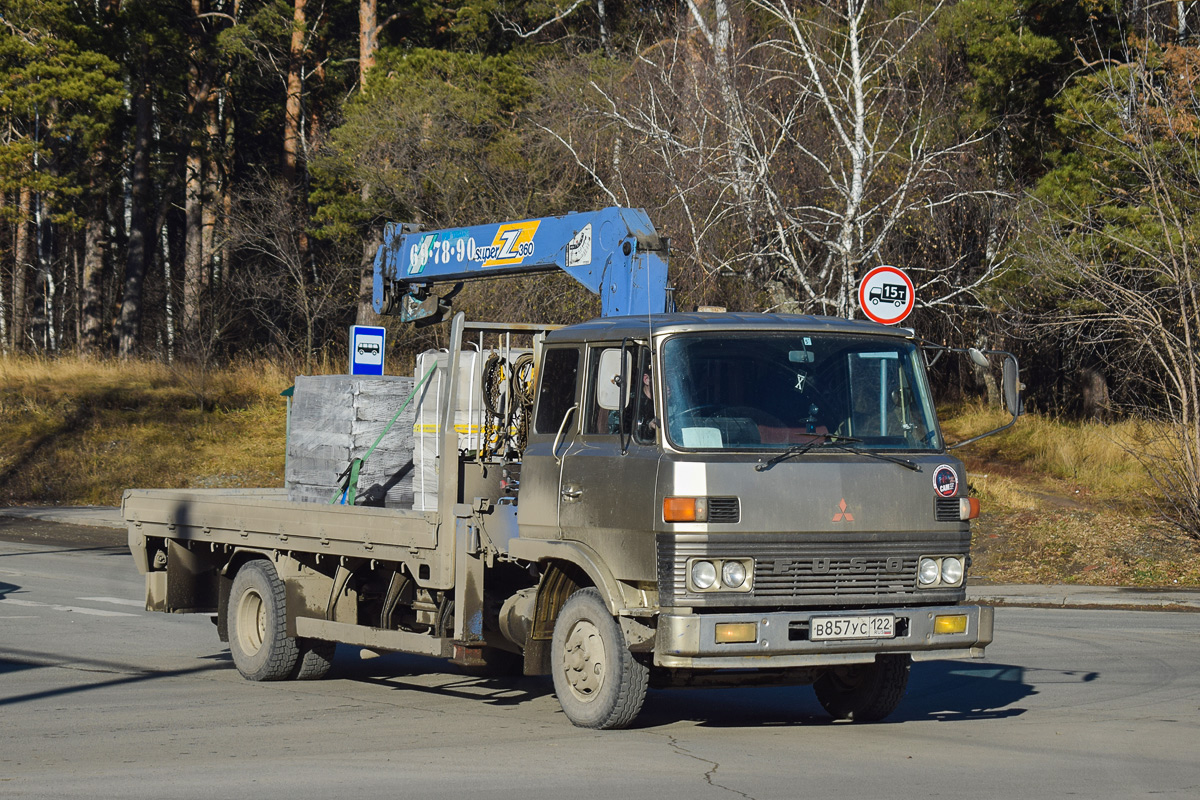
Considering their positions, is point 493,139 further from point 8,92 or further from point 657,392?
point 657,392

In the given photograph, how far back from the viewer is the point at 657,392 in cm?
788

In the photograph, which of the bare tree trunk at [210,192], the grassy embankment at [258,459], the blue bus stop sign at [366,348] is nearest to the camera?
the blue bus stop sign at [366,348]

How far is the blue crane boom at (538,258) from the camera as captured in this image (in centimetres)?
1043

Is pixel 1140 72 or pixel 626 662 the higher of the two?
pixel 1140 72

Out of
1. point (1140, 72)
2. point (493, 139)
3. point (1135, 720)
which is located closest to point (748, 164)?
point (1140, 72)

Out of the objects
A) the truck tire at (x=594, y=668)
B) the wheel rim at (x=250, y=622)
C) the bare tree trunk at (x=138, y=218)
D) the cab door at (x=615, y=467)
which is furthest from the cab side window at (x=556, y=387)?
the bare tree trunk at (x=138, y=218)

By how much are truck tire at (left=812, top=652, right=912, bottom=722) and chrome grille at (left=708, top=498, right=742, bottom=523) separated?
1.75m

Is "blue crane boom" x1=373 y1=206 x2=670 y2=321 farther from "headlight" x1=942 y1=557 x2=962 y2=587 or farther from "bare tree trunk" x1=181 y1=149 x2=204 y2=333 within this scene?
"bare tree trunk" x1=181 y1=149 x2=204 y2=333

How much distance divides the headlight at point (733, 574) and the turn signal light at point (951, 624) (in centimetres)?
122

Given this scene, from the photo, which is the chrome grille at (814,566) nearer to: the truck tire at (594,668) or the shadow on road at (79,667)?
the truck tire at (594,668)

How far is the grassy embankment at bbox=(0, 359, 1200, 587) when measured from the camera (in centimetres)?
1930

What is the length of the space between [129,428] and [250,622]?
2226cm

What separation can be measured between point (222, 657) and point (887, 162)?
1869 cm

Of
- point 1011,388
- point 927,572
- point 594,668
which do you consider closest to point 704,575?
point 594,668
